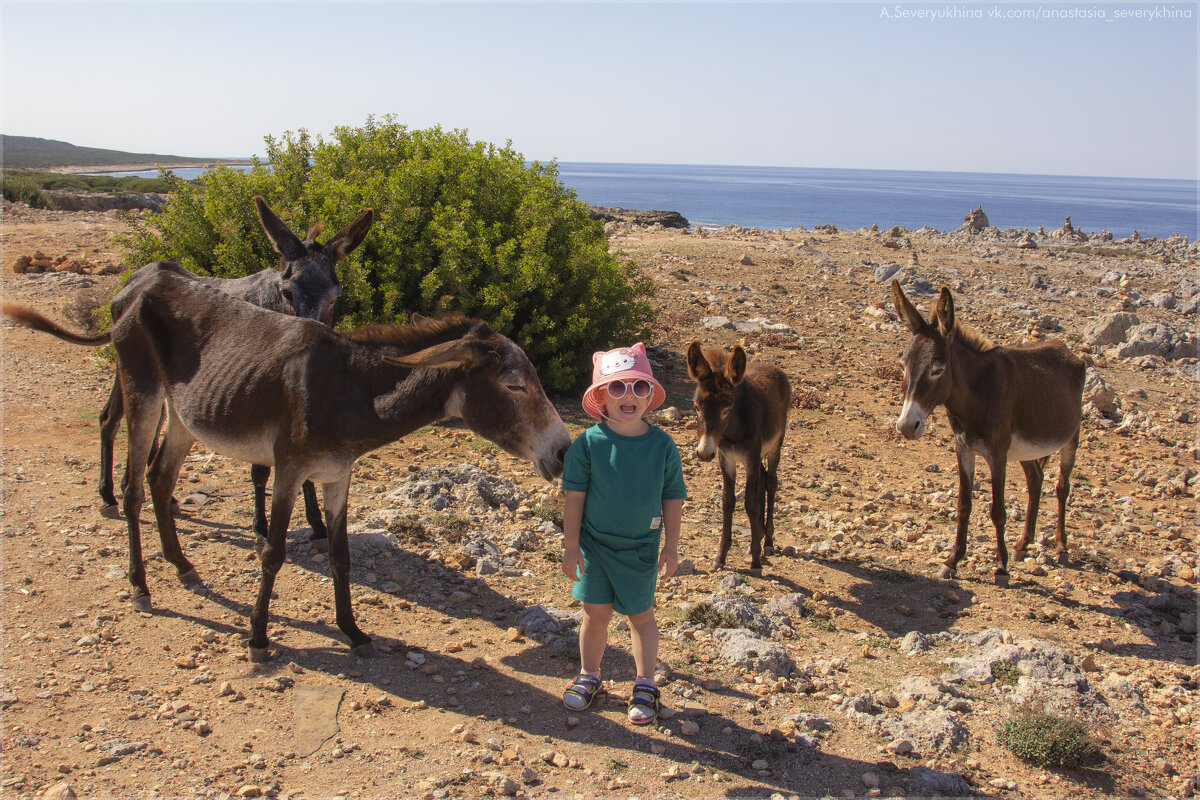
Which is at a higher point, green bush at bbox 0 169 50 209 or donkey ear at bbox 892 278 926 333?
green bush at bbox 0 169 50 209

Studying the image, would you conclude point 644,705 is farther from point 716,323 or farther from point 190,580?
point 716,323

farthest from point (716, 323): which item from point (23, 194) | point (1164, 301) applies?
point (23, 194)

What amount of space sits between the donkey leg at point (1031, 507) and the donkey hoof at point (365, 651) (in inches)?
244

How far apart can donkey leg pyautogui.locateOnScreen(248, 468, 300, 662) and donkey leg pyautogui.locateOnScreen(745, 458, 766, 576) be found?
12.8 ft

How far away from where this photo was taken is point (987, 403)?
7238 mm

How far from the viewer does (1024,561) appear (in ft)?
25.2

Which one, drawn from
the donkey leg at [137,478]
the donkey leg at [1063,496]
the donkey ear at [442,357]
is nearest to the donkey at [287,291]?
the donkey leg at [137,478]

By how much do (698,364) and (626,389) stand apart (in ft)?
8.31

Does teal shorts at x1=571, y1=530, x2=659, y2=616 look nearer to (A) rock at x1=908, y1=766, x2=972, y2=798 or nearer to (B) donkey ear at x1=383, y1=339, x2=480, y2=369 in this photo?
(B) donkey ear at x1=383, y1=339, x2=480, y2=369

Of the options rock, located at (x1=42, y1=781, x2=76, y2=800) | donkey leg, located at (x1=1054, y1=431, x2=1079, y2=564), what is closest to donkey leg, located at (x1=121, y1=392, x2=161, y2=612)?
rock, located at (x1=42, y1=781, x2=76, y2=800)

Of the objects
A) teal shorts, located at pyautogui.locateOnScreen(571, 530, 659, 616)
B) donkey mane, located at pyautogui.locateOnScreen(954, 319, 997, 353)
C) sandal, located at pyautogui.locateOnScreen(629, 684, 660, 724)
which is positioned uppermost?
donkey mane, located at pyautogui.locateOnScreen(954, 319, 997, 353)

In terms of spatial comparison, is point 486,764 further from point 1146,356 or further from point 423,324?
Result: point 1146,356

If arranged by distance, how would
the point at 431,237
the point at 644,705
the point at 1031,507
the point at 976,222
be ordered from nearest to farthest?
the point at 644,705, the point at 1031,507, the point at 431,237, the point at 976,222

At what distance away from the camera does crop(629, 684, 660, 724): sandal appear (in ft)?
14.6
